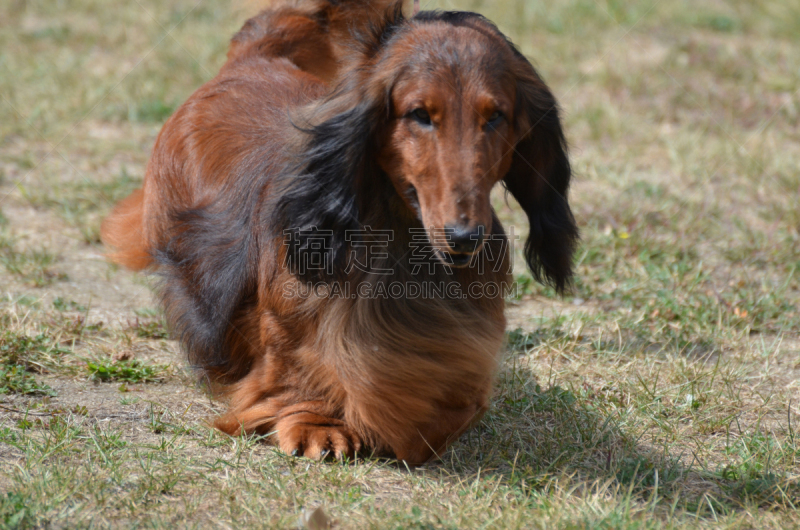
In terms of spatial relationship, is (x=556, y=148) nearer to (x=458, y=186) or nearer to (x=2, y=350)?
(x=458, y=186)

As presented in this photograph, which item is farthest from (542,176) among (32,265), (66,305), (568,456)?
(32,265)

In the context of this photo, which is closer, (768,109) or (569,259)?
(569,259)

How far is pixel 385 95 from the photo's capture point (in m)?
2.59

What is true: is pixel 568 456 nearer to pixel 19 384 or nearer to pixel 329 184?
pixel 329 184

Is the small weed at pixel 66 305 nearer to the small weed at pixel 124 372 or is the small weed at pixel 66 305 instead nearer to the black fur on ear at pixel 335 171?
the small weed at pixel 124 372

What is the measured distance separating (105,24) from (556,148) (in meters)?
6.97

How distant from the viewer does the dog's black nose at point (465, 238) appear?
2.36m

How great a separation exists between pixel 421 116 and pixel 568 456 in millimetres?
1371

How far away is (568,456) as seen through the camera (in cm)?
296

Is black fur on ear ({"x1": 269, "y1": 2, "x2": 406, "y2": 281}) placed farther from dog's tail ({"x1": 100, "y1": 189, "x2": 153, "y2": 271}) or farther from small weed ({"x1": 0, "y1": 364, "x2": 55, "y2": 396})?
dog's tail ({"x1": 100, "y1": 189, "x2": 153, "y2": 271})

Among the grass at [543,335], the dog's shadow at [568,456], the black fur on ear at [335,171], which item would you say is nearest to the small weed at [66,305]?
the grass at [543,335]

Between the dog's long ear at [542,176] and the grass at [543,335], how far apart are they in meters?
0.71

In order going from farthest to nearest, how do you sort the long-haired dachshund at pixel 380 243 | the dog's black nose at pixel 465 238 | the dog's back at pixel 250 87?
the dog's back at pixel 250 87
the long-haired dachshund at pixel 380 243
the dog's black nose at pixel 465 238

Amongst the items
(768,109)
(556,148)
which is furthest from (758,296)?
(768,109)
